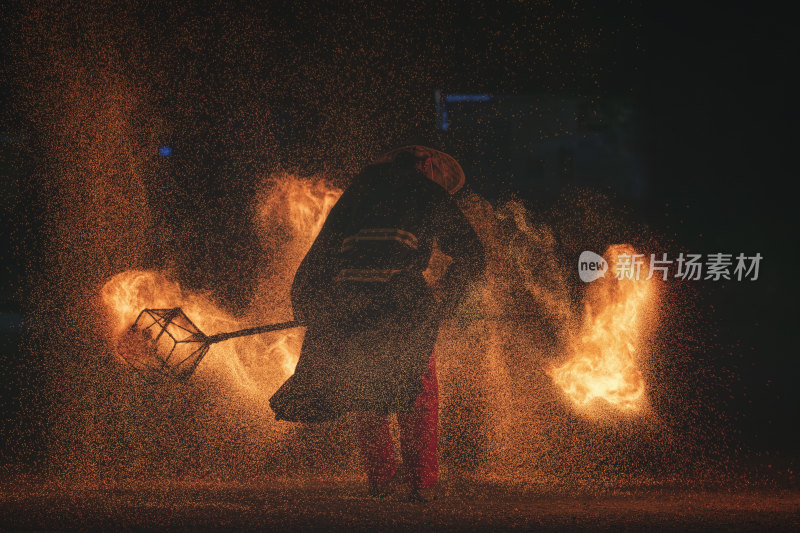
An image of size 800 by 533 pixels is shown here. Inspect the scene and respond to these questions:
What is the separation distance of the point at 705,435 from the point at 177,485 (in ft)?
12.2

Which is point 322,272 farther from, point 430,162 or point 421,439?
point 421,439

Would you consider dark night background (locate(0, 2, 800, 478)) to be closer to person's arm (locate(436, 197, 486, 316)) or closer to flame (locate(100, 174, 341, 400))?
flame (locate(100, 174, 341, 400))

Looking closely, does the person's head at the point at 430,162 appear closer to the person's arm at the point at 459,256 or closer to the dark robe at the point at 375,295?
the dark robe at the point at 375,295

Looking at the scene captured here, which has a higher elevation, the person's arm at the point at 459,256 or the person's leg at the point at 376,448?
the person's arm at the point at 459,256

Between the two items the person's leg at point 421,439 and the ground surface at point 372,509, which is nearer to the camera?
the ground surface at point 372,509

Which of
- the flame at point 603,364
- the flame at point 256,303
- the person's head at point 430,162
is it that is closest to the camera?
the person's head at point 430,162

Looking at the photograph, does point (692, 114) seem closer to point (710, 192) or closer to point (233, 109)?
point (710, 192)

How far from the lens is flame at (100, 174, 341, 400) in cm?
512

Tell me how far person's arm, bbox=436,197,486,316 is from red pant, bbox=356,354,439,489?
0.45m

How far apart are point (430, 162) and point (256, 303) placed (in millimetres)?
3555

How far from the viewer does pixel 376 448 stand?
350 cm

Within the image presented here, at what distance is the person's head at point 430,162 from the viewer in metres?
3.75

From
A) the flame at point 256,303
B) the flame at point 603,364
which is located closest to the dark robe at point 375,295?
the flame at point 256,303

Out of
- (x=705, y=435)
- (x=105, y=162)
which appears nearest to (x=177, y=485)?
(x=705, y=435)
